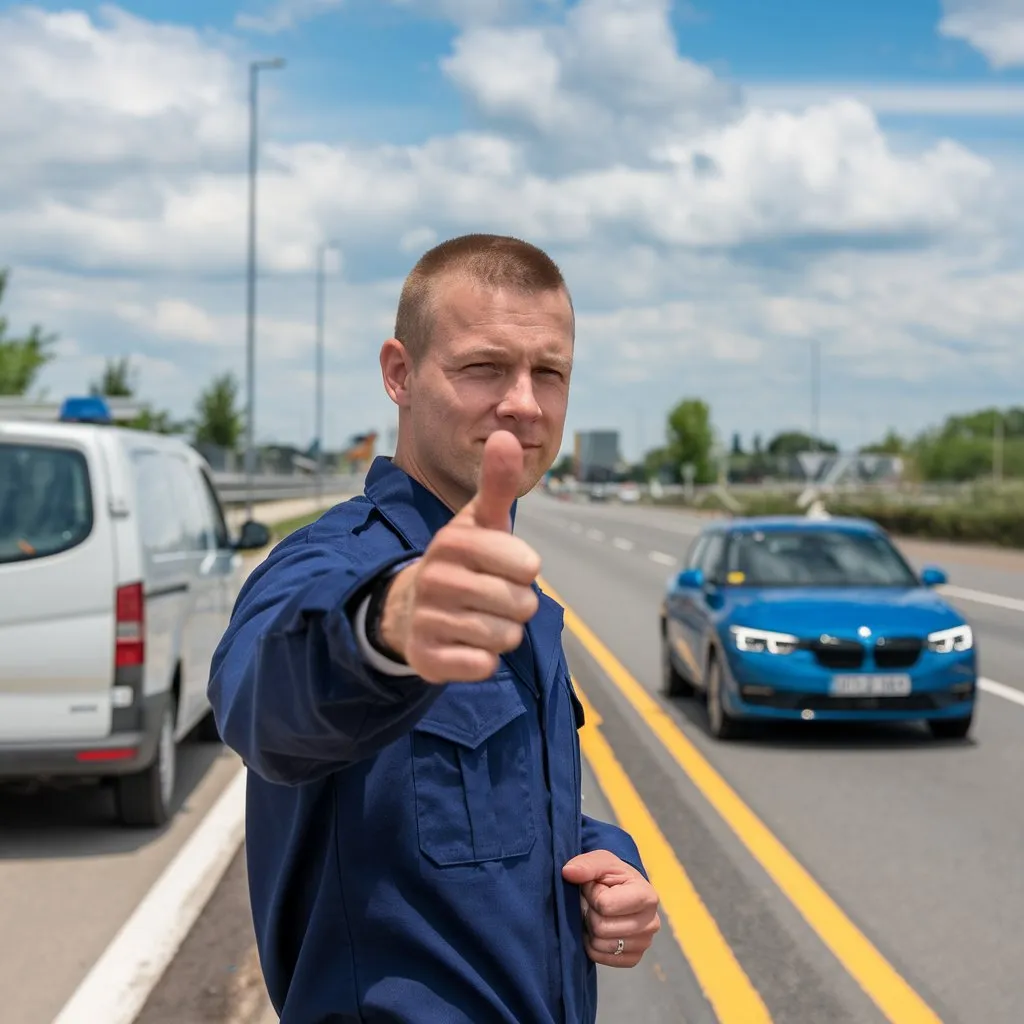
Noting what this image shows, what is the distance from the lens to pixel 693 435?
142m

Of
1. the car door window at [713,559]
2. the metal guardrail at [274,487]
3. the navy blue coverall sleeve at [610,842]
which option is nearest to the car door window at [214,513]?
the car door window at [713,559]

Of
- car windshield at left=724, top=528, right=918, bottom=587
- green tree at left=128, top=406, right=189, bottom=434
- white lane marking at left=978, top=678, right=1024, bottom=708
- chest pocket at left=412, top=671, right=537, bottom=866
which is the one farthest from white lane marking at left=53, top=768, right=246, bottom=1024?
green tree at left=128, top=406, right=189, bottom=434

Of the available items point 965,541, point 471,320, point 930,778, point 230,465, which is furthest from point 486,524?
point 230,465

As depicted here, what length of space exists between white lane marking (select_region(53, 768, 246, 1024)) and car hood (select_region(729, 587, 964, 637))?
12.2ft

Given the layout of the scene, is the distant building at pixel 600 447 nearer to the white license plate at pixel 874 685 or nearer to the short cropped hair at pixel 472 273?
the white license plate at pixel 874 685

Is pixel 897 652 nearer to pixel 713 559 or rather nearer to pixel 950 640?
pixel 950 640

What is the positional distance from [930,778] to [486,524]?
8.03 meters

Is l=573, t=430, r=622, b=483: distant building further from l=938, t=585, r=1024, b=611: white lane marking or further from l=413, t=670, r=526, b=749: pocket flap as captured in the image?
l=413, t=670, r=526, b=749: pocket flap

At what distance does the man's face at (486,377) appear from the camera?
210 centimetres

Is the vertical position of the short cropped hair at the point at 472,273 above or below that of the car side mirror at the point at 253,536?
above

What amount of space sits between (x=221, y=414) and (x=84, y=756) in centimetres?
6533

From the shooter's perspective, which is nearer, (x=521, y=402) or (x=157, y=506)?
(x=521, y=402)

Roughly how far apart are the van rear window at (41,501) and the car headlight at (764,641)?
4.33m

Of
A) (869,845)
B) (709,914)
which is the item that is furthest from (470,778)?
(869,845)
